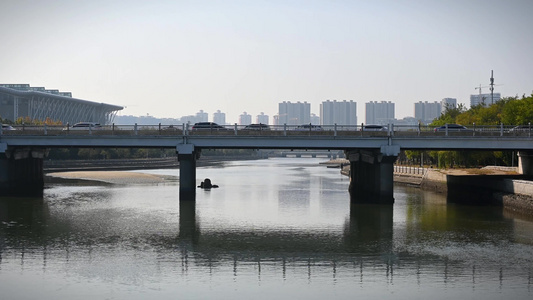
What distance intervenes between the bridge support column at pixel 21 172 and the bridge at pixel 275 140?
0.52 feet

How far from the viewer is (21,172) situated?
84625 mm

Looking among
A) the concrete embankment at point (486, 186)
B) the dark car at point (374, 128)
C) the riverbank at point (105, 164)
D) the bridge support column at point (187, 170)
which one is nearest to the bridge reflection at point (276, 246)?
the concrete embankment at point (486, 186)

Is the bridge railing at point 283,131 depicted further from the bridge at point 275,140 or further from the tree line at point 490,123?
the tree line at point 490,123

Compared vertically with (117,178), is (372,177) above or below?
above

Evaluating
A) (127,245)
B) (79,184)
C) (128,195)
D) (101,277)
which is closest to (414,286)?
(101,277)

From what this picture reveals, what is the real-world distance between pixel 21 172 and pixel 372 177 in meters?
43.2

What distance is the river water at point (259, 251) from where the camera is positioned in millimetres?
33625

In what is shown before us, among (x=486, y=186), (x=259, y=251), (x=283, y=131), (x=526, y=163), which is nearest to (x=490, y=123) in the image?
(x=526, y=163)

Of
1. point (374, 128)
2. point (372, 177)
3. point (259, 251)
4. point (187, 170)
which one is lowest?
point (259, 251)

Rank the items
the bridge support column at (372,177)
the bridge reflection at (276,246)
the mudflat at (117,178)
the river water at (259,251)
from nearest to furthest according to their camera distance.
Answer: the river water at (259,251) < the bridge reflection at (276,246) < the bridge support column at (372,177) < the mudflat at (117,178)

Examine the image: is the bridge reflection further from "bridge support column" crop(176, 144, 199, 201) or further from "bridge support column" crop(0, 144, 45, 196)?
"bridge support column" crop(0, 144, 45, 196)

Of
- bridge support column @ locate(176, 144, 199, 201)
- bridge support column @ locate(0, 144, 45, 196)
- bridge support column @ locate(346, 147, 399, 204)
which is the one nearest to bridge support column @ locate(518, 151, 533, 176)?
bridge support column @ locate(346, 147, 399, 204)

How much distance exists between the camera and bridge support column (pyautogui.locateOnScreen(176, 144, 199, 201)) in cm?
7181

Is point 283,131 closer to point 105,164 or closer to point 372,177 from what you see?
point 372,177
